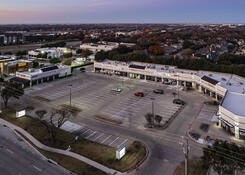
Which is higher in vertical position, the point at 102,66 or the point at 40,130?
the point at 102,66

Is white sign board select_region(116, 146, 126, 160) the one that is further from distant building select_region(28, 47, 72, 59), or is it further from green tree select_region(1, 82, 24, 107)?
distant building select_region(28, 47, 72, 59)

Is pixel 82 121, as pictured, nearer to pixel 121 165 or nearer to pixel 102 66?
pixel 121 165

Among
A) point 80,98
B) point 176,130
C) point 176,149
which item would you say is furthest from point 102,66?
point 176,149

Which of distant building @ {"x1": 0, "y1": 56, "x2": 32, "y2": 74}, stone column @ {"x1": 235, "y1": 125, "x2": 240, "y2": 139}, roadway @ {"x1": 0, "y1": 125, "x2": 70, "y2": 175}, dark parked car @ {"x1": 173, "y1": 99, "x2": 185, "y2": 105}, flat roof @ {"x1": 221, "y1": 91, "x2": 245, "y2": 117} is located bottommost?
roadway @ {"x1": 0, "y1": 125, "x2": 70, "y2": 175}

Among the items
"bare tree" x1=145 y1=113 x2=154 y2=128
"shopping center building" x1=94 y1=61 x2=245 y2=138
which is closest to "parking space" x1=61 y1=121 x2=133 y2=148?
"bare tree" x1=145 y1=113 x2=154 y2=128

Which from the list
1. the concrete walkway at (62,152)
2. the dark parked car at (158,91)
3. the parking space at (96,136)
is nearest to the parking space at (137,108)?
the dark parked car at (158,91)

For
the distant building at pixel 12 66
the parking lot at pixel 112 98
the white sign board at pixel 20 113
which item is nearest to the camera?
the white sign board at pixel 20 113

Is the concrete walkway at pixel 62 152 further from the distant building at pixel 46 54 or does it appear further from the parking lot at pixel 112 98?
the distant building at pixel 46 54
